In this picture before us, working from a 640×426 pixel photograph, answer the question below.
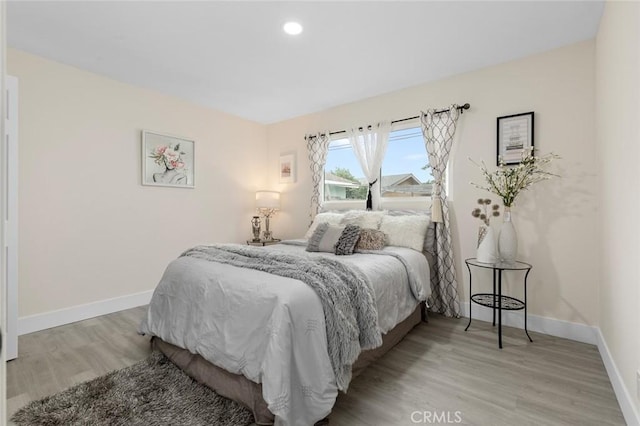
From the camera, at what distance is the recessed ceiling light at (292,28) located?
2.43 metres

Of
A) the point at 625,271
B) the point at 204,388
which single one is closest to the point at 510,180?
the point at 625,271

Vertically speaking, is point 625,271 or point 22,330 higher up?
point 625,271

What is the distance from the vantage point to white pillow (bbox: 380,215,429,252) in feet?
10.2

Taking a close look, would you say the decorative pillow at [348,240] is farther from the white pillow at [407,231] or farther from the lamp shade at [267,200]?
the lamp shade at [267,200]

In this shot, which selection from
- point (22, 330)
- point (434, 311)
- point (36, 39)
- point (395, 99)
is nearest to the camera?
point (36, 39)

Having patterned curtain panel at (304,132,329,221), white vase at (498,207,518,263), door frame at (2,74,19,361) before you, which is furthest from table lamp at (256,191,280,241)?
white vase at (498,207,518,263)

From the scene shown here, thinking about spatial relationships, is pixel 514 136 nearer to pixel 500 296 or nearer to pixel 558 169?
pixel 558 169

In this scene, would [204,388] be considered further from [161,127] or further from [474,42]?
[474,42]

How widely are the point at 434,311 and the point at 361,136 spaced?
2240mm

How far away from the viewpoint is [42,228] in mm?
2936

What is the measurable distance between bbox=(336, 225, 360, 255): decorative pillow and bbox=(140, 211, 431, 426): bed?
30 cm

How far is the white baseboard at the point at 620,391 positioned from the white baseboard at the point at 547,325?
263 mm
